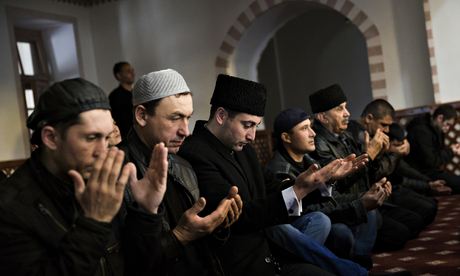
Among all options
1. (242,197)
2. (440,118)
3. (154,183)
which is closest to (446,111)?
(440,118)

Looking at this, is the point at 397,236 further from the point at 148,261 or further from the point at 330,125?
the point at 148,261

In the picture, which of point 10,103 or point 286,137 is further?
point 10,103

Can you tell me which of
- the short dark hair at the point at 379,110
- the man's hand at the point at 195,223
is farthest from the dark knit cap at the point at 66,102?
the short dark hair at the point at 379,110

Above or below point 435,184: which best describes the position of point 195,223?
above

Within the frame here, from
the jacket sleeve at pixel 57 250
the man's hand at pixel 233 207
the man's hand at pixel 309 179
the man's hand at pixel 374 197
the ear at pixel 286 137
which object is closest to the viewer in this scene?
the jacket sleeve at pixel 57 250

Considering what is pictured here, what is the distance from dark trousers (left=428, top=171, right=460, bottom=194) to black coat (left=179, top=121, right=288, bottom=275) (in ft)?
14.8

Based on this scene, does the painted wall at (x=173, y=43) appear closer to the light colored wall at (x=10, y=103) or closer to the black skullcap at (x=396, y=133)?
the light colored wall at (x=10, y=103)

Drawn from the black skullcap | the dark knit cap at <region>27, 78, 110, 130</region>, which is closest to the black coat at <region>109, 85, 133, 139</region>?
the black skullcap

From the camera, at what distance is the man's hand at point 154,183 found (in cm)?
174

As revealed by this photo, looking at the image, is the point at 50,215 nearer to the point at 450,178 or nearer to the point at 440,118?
the point at 450,178

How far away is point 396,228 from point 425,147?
2453 millimetres

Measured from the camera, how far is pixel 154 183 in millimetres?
1756

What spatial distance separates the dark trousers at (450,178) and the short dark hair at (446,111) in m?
0.66

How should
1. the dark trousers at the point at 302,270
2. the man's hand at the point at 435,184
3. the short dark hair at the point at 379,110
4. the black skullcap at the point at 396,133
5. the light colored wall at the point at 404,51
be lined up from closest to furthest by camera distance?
the dark trousers at the point at 302,270 < the short dark hair at the point at 379,110 < the black skullcap at the point at 396,133 < the man's hand at the point at 435,184 < the light colored wall at the point at 404,51
